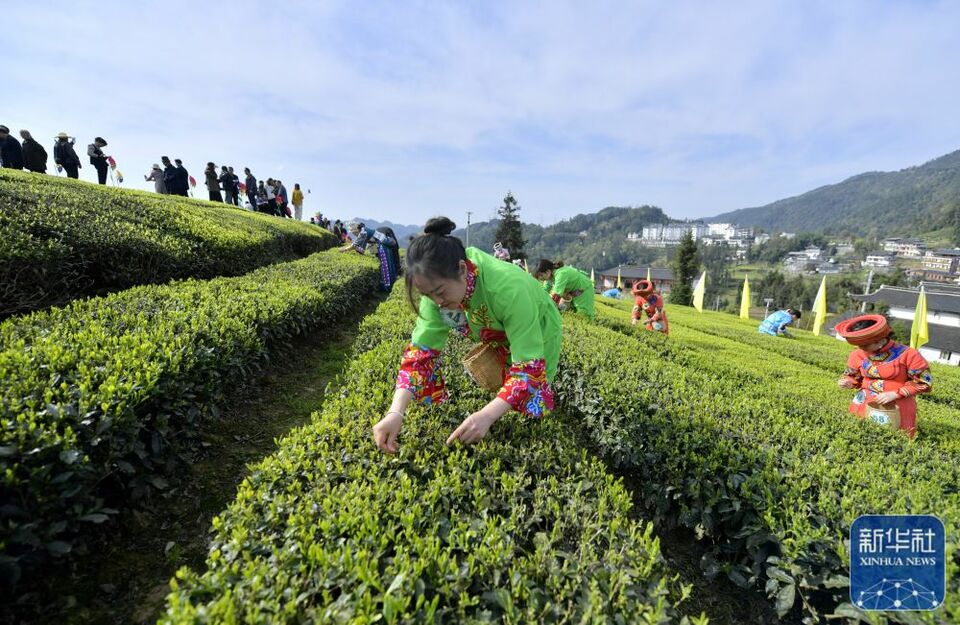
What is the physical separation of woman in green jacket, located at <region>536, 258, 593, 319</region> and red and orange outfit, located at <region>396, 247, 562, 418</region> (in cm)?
539

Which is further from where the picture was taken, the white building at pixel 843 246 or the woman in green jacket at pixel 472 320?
the white building at pixel 843 246

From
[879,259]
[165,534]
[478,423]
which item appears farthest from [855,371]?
[879,259]

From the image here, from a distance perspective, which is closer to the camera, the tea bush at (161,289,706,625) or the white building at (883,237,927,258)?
the tea bush at (161,289,706,625)

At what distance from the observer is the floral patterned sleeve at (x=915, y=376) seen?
4238 mm

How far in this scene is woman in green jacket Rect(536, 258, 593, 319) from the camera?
8109 mm

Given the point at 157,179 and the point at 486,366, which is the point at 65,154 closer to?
the point at 157,179

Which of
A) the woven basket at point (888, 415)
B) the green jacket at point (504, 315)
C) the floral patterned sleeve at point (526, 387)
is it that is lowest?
the woven basket at point (888, 415)

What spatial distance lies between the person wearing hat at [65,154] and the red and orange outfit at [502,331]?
49.2ft

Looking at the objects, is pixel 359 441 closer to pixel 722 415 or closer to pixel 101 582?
pixel 101 582

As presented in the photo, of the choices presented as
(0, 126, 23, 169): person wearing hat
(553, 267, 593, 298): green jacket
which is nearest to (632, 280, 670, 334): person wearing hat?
(553, 267, 593, 298): green jacket

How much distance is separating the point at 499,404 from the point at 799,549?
1762mm

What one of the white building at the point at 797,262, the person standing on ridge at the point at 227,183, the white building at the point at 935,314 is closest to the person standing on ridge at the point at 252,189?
the person standing on ridge at the point at 227,183

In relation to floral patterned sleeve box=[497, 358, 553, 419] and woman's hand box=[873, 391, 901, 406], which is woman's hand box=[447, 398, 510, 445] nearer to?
floral patterned sleeve box=[497, 358, 553, 419]

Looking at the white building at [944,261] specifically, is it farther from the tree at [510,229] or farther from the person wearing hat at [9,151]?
the person wearing hat at [9,151]
